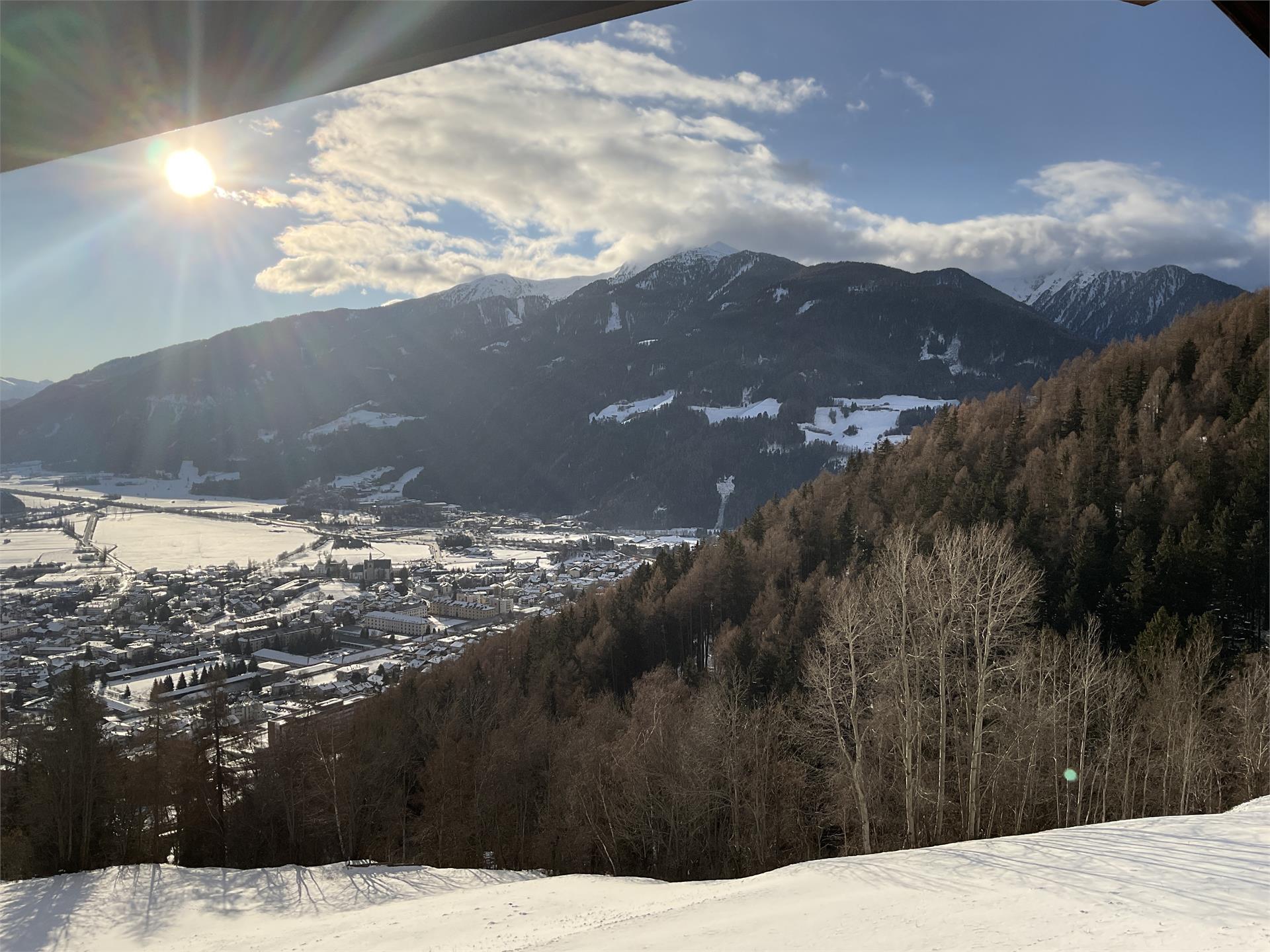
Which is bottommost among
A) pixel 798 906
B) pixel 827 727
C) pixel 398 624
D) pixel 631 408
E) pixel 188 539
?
pixel 398 624

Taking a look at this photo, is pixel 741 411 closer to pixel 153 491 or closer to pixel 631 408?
pixel 631 408

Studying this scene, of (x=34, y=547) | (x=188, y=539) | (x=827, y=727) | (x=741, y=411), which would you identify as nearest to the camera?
(x=827, y=727)

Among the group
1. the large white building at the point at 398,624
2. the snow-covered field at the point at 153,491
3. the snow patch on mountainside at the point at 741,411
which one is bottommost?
the large white building at the point at 398,624

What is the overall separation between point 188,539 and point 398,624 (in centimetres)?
4667

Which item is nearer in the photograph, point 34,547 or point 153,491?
point 34,547

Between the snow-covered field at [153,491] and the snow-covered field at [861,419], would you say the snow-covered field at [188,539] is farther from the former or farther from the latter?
the snow-covered field at [861,419]

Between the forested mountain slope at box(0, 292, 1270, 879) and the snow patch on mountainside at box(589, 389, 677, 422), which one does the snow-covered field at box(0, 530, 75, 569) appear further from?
the snow patch on mountainside at box(589, 389, 677, 422)

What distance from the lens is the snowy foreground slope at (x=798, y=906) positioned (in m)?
5.82

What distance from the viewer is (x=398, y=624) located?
51406mm

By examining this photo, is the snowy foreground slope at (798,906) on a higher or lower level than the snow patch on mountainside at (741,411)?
lower

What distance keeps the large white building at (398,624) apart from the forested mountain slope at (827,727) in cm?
2051

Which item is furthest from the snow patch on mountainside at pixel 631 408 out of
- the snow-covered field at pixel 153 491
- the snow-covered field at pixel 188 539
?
the snow-covered field at pixel 188 539

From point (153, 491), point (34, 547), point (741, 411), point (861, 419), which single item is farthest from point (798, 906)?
point (741, 411)

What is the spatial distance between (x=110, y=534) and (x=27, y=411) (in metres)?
97.9
